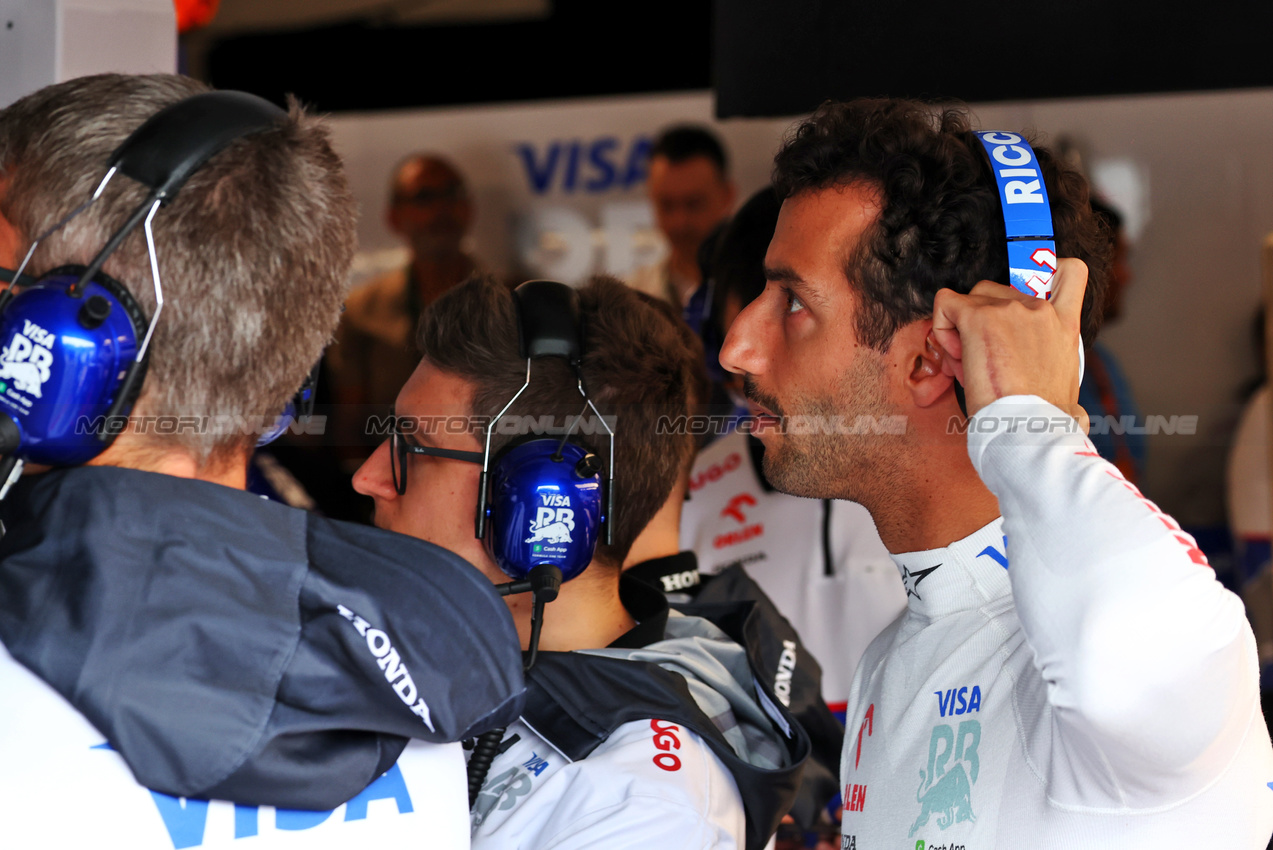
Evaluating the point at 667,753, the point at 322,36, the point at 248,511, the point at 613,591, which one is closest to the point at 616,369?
the point at 613,591

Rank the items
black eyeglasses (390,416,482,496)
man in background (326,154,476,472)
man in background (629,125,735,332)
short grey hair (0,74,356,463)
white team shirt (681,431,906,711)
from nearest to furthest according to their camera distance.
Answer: short grey hair (0,74,356,463) → black eyeglasses (390,416,482,496) → white team shirt (681,431,906,711) → man in background (629,125,735,332) → man in background (326,154,476,472)

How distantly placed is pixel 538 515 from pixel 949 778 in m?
0.59

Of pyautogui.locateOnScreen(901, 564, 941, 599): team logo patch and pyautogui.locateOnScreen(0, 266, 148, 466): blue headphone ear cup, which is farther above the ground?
pyautogui.locateOnScreen(0, 266, 148, 466): blue headphone ear cup

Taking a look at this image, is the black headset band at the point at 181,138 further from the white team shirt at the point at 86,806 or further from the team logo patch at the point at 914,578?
the team logo patch at the point at 914,578

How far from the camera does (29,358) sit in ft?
2.97

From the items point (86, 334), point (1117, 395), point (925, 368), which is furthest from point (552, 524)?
point (1117, 395)

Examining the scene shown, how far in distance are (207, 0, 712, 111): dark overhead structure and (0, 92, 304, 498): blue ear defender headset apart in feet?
14.6

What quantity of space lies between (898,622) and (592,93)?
13.4ft

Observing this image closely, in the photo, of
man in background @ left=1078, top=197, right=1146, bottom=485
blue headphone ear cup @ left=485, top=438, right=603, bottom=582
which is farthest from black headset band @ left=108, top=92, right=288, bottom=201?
man in background @ left=1078, top=197, right=1146, bottom=485

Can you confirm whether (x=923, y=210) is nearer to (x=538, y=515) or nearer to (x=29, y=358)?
(x=538, y=515)

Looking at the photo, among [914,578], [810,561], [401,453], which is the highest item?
[401,453]

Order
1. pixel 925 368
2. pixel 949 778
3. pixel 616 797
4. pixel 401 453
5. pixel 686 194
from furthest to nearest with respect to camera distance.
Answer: pixel 686 194 < pixel 401 453 < pixel 925 368 < pixel 616 797 < pixel 949 778

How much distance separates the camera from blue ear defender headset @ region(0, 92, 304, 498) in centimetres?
90

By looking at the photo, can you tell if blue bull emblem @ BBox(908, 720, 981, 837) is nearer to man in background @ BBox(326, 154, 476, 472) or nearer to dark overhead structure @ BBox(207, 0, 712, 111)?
man in background @ BBox(326, 154, 476, 472)
